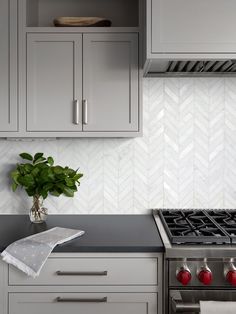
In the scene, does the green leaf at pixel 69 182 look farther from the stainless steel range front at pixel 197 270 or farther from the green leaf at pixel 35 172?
the stainless steel range front at pixel 197 270

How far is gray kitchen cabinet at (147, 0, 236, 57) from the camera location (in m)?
1.72

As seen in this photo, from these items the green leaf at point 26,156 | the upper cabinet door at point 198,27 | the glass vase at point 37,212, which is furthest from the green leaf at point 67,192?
the upper cabinet door at point 198,27

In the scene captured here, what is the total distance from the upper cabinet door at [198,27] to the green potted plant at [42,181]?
0.85 m

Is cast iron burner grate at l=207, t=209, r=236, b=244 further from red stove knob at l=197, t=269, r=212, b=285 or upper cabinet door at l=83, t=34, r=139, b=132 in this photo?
upper cabinet door at l=83, t=34, r=139, b=132

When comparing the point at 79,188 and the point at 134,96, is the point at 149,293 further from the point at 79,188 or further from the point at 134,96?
the point at 134,96

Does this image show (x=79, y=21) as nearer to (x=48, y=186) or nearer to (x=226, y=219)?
(x=48, y=186)

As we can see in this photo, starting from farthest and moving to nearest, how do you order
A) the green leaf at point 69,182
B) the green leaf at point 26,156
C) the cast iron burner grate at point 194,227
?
the green leaf at point 26,156, the green leaf at point 69,182, the cast iron burner grate at point 194,227

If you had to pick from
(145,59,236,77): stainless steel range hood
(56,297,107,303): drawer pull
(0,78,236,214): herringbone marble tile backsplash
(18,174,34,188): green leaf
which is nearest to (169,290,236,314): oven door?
(56,297,107,303): drawer pull

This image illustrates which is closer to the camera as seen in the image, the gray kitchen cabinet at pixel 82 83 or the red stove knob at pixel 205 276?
the red stove knob at pixel 205 276

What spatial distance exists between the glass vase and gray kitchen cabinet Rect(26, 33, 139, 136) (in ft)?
1.32

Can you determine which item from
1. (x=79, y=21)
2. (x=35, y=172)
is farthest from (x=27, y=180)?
(x=79, y=21)

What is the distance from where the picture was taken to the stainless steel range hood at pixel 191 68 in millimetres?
1862

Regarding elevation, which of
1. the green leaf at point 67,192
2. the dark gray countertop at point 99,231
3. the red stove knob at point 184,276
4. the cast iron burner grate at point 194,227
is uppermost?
the green leaf at point 67,192

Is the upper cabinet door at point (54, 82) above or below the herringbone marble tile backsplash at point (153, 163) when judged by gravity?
above
